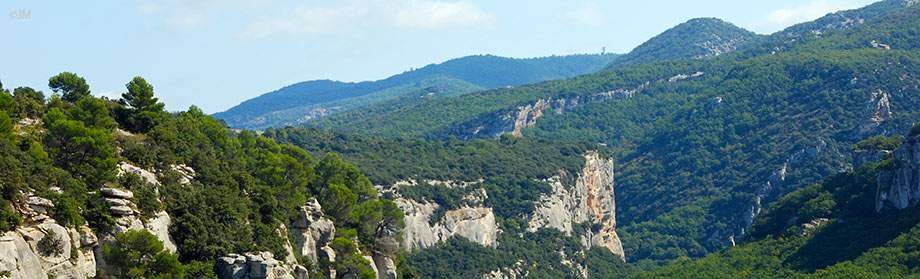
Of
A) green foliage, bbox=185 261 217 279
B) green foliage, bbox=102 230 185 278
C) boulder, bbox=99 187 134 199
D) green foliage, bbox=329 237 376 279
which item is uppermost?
boulder, bbox=99 187 134 199

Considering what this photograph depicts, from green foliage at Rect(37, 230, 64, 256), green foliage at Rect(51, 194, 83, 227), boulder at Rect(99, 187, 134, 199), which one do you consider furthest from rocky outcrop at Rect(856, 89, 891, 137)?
green foliage at Rect(37, 230, 64, 256)

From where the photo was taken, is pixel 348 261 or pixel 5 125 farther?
pixel 348 261

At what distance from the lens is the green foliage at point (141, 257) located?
42.7 m

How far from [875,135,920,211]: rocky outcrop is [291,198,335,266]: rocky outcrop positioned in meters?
53.0

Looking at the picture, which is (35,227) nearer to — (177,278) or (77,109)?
(177,278)

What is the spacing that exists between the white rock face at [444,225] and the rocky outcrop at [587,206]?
12058mm

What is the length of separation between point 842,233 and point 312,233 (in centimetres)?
5527

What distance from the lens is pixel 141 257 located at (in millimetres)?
44000

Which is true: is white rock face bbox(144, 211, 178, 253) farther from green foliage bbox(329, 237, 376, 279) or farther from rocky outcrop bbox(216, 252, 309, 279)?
green foliage bbox(329, 237, 376, 279)

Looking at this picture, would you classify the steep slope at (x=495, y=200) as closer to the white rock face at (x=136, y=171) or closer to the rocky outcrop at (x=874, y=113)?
the rocky outcrop at (x=874, y=113)

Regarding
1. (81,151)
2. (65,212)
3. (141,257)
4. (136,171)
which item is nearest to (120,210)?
(141,257)

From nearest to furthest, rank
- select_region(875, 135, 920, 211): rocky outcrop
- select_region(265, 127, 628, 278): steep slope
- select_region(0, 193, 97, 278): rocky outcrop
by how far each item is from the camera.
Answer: select_region(0, 193, 97, 278): rocky outcrop, select_region(875, 135, 920, 211): rocky outcrop, select_region(265, 127, 628, 278): steep slope

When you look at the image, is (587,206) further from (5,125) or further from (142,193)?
(5,125)

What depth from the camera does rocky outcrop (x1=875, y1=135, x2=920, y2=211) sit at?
87.4m
